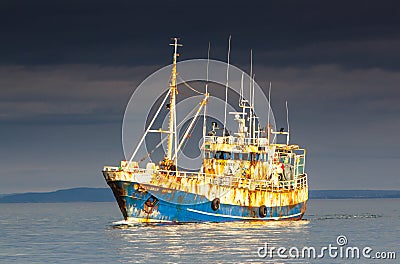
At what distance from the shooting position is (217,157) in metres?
110

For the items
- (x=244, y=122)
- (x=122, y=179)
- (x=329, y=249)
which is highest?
(x=244, y=122)

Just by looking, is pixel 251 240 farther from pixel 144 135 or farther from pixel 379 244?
pixel 144 135

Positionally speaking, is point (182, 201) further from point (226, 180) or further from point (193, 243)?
point (193, 243)

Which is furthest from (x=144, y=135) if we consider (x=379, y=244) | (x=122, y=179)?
(x=379, y=244)

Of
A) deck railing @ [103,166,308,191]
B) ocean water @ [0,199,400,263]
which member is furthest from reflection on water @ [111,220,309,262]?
deck railing @ [103,166,308,191]

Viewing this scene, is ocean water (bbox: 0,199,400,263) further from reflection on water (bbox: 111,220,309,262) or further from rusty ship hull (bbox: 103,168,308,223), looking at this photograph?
rusty ship hull (bbox: 103,168,308,223)

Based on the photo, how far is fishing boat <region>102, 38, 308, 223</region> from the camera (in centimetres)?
9712

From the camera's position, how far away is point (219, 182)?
104 m

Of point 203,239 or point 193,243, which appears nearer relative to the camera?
point 193,243

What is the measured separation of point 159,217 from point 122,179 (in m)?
5.44

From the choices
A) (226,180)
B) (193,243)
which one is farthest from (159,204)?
(193,243)

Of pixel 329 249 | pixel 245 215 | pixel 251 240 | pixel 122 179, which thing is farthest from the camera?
pixel 245 215

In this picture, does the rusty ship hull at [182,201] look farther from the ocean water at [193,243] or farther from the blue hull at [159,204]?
the ocean water at [193,243]

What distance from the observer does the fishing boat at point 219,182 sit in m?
97.1
